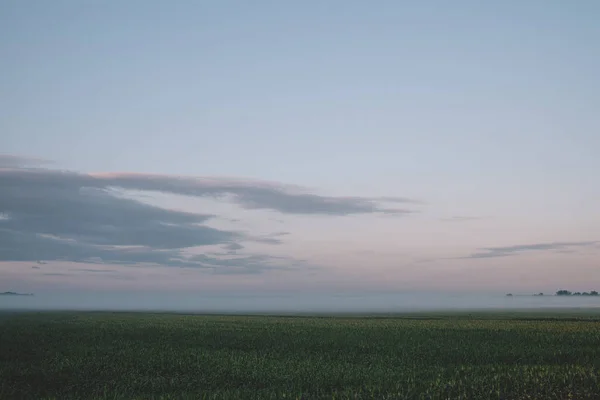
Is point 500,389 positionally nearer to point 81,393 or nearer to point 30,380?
point 81,393

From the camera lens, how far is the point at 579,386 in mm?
25641

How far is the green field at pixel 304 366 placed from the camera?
2564cm

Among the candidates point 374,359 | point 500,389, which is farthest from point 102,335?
point 500,389

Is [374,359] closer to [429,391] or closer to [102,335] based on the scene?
[429,391]

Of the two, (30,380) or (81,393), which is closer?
(81,393)

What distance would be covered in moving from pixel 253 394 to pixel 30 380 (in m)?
14.1

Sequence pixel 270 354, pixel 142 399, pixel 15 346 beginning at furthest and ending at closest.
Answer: pixel 15 346
pixel 270 354
pixel 142 399

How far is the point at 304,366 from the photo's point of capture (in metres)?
32.8

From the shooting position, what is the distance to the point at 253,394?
25203 mm

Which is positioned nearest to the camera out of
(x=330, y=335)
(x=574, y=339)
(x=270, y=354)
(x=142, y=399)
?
(x=142, y=399)

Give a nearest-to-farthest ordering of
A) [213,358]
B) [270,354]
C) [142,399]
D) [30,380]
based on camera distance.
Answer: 1. [142,399]
2. [30,380]
3. [213,358]
4. [270,354]

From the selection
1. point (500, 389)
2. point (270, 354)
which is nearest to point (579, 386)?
point (500, 389)

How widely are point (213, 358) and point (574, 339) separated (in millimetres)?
32702

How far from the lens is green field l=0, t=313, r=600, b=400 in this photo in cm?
2564
